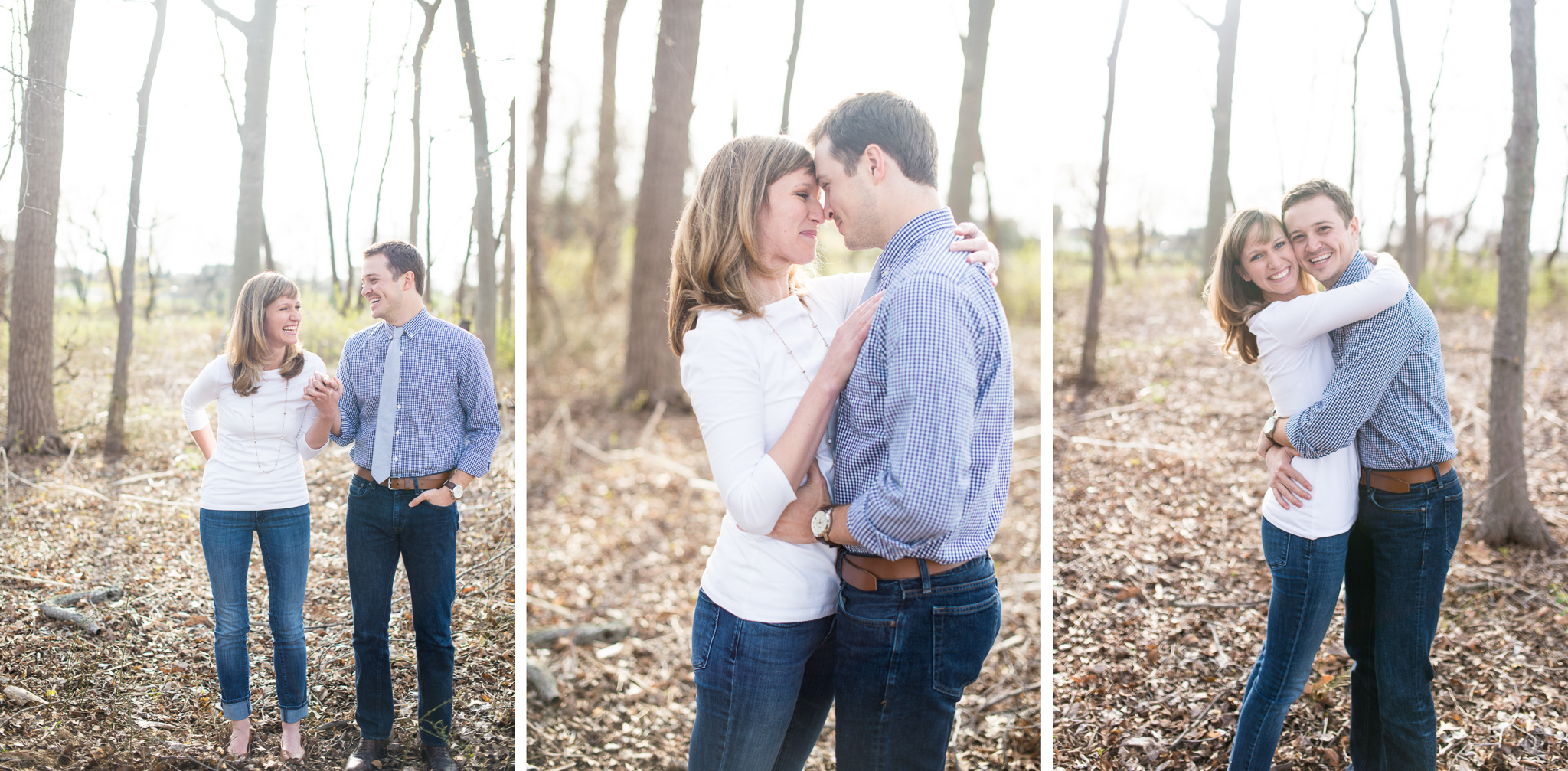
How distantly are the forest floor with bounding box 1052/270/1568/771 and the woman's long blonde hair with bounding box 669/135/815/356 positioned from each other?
5.72ft

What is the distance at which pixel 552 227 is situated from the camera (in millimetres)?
16109

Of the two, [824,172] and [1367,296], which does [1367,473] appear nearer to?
[1367,296]

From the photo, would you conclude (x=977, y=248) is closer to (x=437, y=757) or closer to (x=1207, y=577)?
(x=1207, y=577)

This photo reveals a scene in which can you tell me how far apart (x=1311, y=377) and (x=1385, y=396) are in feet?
0.70

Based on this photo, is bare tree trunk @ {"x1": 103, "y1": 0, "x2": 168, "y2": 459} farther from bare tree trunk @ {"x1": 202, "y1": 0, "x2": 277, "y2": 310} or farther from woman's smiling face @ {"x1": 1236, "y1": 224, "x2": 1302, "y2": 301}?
woman's smiling face @ {"x1": 1236, "y1": 224, "x2": 1302, "y2": 301}

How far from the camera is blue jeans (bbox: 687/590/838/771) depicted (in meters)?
1.77

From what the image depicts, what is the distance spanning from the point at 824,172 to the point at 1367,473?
1881 mm

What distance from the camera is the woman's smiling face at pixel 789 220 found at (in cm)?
177

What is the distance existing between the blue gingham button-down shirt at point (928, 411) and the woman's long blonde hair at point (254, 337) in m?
1.64

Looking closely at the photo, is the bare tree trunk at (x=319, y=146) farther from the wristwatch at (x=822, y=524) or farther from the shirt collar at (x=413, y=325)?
the wristwatch at (x=822, y=524)

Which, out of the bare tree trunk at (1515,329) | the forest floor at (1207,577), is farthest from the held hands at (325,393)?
the bare tree trunk at (1515,329)

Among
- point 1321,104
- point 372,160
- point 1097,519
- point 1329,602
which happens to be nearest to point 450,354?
point 372,160

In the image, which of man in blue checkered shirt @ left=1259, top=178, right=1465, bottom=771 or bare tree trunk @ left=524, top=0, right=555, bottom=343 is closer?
man in blue checkered shirt @ left=1259, top=178, right=1465, bottom=771

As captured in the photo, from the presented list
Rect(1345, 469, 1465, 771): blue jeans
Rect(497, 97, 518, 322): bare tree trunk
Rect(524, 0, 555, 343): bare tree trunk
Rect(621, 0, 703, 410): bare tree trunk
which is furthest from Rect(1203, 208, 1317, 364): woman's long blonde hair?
Rect(524, 0, 555, 343): bare tree trunk
